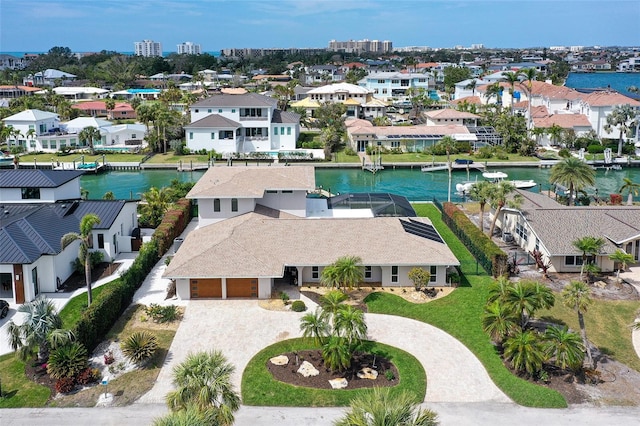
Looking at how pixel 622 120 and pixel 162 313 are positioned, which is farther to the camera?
pixel 622 120

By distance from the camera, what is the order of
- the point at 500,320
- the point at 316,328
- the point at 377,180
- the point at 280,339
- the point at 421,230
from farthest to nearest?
1. the point at 377,180
2. the point at 421,230
3. the point at 280,339
4. the point at 500,320
5. the point at 316,328

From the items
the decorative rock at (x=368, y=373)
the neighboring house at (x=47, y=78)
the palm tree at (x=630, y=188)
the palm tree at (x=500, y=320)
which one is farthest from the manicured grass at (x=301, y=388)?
the neighboring house at (x=47, y=78)

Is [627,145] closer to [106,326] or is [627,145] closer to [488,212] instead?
[488,212]

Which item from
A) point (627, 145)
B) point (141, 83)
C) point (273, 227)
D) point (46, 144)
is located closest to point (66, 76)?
point (141, 83)

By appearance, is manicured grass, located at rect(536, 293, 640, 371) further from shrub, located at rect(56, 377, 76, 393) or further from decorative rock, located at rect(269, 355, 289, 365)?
shrub, located at rect(56, 377, 76, 393)

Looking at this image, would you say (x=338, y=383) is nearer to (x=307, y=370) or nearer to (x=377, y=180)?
(x=307, y=370)

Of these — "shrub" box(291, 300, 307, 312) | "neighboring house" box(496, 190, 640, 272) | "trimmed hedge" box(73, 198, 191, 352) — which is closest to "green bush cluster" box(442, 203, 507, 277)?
"neighboring house" box(496, 190, 640, 272)

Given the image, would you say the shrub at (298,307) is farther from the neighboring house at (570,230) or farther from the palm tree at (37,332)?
the neighboring house at (570,230)

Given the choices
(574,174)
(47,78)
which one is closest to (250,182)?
(574,174)
